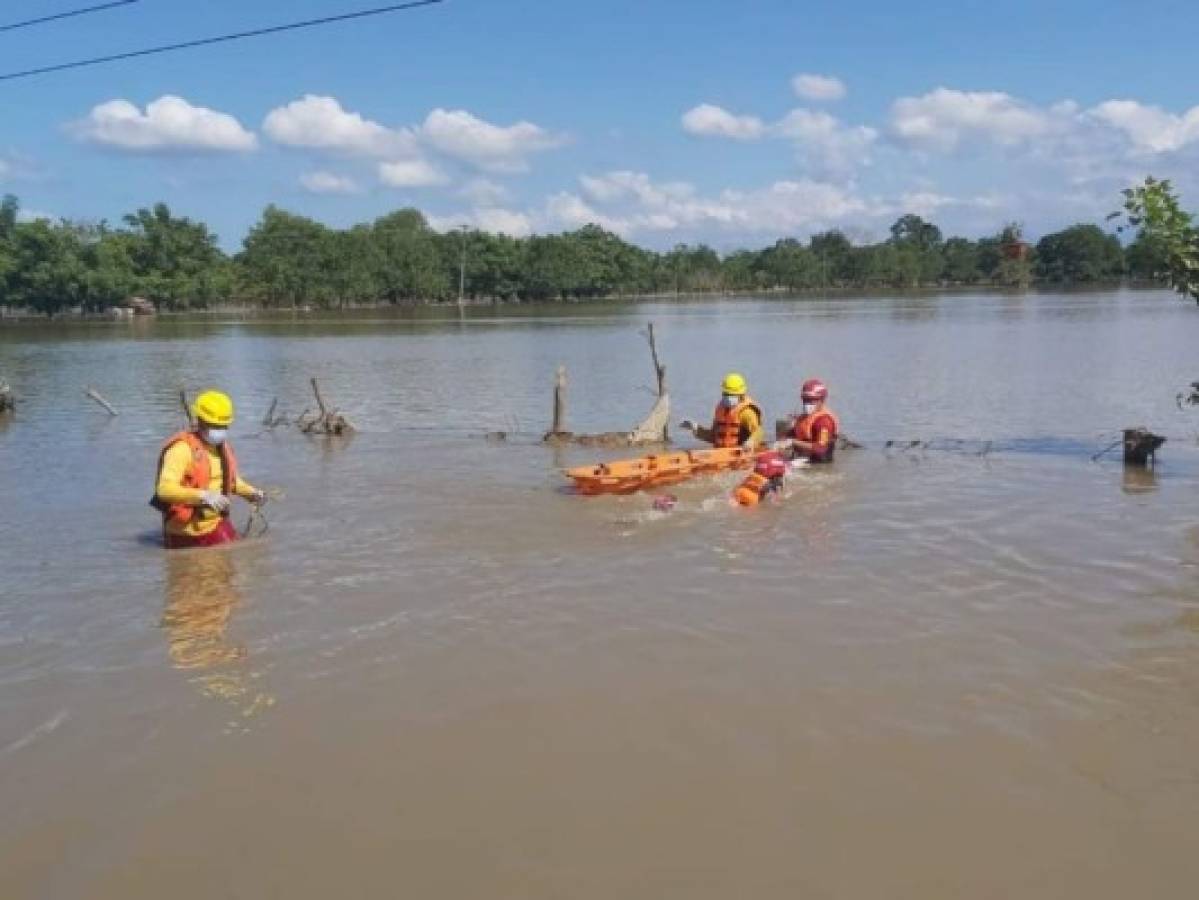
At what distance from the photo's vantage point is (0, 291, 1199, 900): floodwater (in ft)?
17.1

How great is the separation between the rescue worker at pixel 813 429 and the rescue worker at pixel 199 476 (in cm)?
831

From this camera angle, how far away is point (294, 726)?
266 inches

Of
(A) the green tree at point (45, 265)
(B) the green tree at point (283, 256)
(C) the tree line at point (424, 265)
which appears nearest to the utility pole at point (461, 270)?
(C) the tree line at point (424, 265)

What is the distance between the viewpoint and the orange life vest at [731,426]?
1598 cm

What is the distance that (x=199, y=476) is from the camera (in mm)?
10539

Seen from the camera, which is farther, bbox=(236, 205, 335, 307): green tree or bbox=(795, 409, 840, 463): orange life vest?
bbox=(236, 205, 335, 307): green tree

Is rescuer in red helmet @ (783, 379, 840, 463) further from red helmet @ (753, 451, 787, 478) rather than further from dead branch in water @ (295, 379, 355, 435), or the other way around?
dead branch in water @ (295, 379, 355, 435)

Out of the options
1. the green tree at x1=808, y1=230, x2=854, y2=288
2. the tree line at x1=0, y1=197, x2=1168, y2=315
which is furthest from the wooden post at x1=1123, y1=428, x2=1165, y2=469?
the green tree at x1=808, y1=230, x2=854, y2=288

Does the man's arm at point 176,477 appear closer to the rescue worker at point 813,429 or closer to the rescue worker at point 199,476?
the rescue worker at point 199,476

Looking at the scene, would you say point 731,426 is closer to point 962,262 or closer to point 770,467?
point 770,467

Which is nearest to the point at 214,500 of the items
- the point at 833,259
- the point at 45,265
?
the point at 45,265

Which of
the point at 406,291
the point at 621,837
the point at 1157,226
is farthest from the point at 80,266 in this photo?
the point at 621,837

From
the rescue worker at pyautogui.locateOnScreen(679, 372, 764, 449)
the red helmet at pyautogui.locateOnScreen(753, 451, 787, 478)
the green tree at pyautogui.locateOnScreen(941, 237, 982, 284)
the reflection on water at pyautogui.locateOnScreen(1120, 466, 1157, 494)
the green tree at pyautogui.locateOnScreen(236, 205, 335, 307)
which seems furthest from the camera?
the green tree at pyautogui.locateOnScreen(941, 237, 982, 284)

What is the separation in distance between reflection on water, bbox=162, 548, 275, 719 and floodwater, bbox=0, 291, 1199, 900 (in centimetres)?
5
